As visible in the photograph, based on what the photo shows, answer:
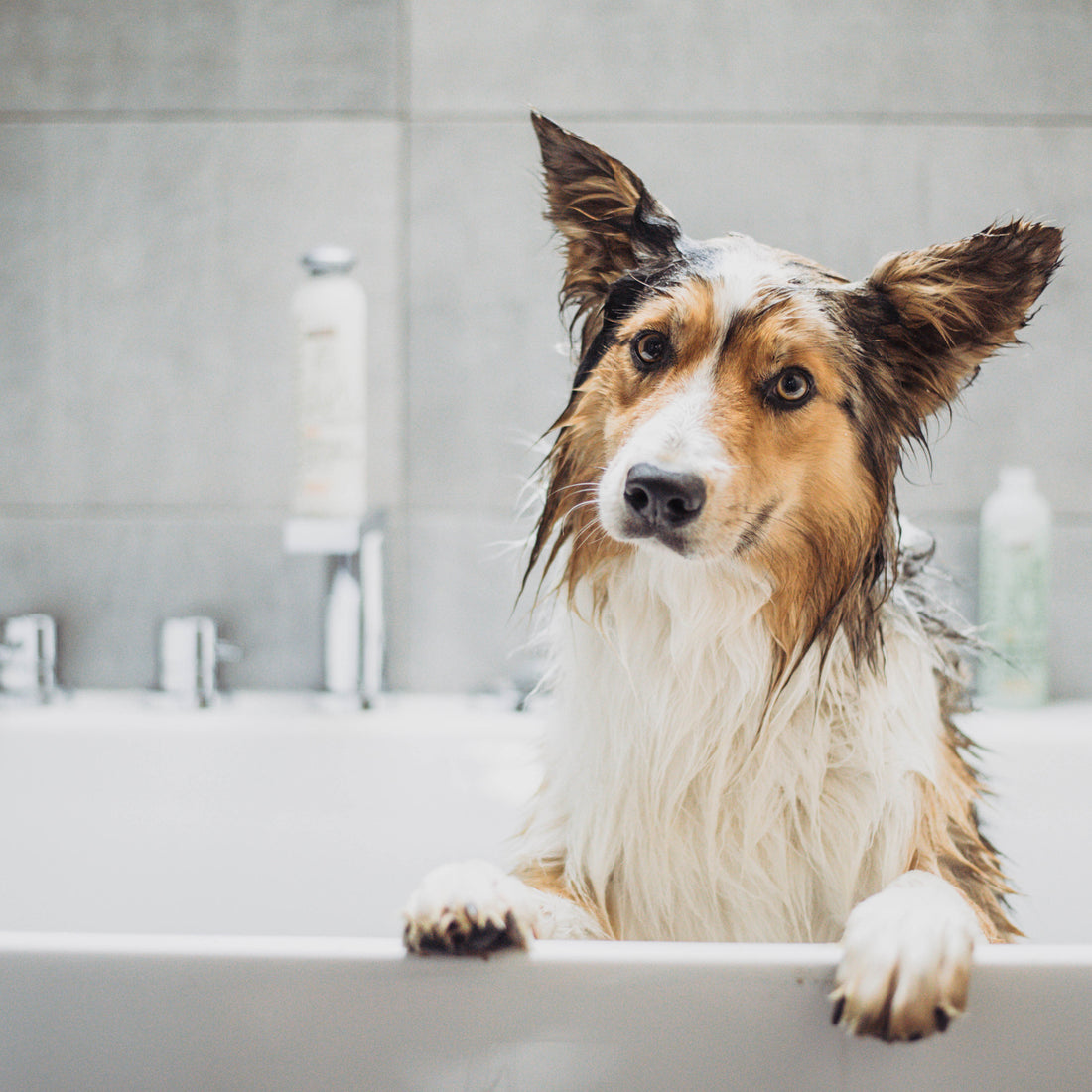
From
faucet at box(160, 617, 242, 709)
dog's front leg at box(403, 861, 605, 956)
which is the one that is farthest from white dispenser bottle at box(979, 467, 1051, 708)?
faucet at box(160, 617, 242, 709)

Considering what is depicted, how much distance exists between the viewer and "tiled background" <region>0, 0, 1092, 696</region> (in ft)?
5.68

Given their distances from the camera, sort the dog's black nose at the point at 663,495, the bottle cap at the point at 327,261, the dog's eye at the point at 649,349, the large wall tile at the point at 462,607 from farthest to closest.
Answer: the large wall tile at the point at 462,607
the bottle cap at the point at 327,261
the dog's eye at the point at 649,349
the dog's black nose at the point at 663,495

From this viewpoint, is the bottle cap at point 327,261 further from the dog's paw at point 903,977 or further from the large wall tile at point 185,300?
the dog's paw at point 903,977

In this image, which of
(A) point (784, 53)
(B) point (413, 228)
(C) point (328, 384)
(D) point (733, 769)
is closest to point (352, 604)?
(C) point (328, 384)

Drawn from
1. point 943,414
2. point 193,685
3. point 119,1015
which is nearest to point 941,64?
point 943,414

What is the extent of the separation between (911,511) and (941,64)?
2.38 feet

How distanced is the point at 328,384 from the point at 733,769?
0.92 meters

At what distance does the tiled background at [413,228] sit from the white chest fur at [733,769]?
832mm

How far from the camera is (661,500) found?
0.86 m

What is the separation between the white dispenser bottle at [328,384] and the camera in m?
1.61

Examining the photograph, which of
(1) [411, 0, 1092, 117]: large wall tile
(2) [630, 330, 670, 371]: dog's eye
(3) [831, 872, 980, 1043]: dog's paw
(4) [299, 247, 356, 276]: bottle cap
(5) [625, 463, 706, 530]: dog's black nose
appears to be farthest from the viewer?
(1) [411, 0, 1092, 117]: large wall tile

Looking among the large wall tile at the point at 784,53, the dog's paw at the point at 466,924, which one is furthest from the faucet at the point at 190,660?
the dog's paw at the point at 466,924

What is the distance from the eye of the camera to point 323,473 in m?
1.62

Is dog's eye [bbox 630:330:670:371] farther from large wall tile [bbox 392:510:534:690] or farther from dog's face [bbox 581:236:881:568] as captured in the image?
large wall tile [bbox 392:510:534:690]
